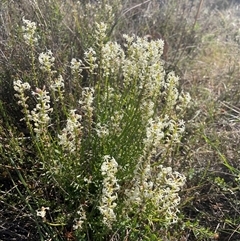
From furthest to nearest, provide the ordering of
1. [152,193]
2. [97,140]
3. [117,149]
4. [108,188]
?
1. [97,140]
2. [117,149]
3. [152,193]
4. [108,188]

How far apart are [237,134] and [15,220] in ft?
5.77

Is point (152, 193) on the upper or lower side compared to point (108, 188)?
lower

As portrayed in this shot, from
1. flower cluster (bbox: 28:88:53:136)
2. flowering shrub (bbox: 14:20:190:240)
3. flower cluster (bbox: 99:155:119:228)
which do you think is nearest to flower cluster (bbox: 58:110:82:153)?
flowering shrub (bbox: 14:20:190:240)

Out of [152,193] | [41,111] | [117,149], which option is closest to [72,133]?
[41,111]

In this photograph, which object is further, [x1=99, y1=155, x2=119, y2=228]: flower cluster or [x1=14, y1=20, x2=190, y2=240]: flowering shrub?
[x1=14, y1=20, x2=190, y2=240]: flowering shrub

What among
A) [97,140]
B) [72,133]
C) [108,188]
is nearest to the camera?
[108,188]

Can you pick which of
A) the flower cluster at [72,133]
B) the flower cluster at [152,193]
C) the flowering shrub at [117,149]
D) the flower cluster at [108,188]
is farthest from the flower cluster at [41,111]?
the flower cluster at [152,193]

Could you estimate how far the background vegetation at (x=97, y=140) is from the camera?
7.32ft

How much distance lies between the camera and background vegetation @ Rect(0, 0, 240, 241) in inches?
87.8

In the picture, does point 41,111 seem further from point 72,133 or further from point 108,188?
point 108,188

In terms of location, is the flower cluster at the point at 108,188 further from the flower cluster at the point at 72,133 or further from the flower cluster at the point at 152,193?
the flower cluster at the point at 72,133

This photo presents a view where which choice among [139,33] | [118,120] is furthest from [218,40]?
[118,120]

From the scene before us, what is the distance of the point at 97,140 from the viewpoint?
7.85 feet

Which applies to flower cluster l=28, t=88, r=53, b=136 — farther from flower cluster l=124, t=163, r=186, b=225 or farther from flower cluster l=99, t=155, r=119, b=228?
flower cluster l=124, t=163, r=186, b=225
